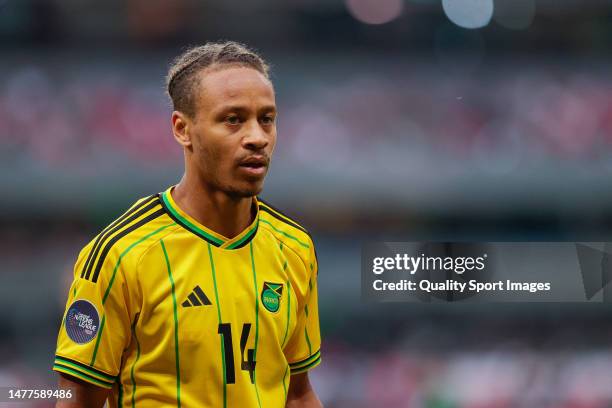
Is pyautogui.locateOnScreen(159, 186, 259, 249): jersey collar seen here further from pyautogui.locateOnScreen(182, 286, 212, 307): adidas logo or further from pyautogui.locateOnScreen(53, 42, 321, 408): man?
pyautogui.locateOnScreen(182, 286, 212, 307): adidas logo

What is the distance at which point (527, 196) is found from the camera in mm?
4668

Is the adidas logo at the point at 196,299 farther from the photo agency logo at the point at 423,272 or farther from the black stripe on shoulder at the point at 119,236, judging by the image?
the photo agency logo at the point at 423,272

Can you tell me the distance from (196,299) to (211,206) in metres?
0.19

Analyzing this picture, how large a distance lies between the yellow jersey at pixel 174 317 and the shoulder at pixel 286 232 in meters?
0.08

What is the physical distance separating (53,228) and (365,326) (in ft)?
5.63

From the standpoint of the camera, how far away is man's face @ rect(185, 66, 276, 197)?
1614 mm

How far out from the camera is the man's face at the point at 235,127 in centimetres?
161

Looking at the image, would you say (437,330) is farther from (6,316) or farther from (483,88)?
(6,316)

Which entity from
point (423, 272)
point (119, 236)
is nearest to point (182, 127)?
point (119, 236)

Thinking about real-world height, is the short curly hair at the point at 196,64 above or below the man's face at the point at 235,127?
above

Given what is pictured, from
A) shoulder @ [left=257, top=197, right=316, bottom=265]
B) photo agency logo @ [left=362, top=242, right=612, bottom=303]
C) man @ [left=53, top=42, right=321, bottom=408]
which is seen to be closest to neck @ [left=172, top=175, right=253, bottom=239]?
man @ [left=53, top=42, right=321, bottom=408]

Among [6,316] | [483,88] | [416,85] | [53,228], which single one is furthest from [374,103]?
[6,316]

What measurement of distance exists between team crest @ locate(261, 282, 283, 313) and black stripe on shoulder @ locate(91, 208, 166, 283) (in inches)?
10.1

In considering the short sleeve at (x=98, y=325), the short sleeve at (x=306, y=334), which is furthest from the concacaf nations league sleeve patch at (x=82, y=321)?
the short sleeve at (x=306, y=334)
